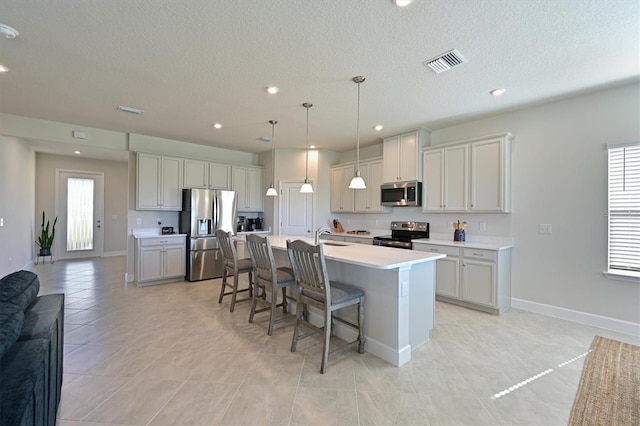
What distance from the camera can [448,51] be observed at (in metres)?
2.47

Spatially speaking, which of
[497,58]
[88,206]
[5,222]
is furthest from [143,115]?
[88,206]

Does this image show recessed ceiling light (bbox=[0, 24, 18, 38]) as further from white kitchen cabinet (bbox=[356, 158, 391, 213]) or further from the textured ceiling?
white kitchen cabinet (bbox=[356, 158, 391, 213])

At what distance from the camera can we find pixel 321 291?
2.44m

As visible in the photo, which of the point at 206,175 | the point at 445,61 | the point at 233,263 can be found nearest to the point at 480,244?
the point at 445,61

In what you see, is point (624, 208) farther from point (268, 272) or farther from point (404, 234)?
point (268, 272)

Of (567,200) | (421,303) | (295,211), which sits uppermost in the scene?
(567,200)

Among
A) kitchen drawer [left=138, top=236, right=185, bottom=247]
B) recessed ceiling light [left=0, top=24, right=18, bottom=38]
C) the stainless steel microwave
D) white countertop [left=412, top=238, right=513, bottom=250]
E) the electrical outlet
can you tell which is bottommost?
kitchen drawer [left=138, top=236, right=185, bottom=247]

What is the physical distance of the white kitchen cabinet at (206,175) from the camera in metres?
5.51

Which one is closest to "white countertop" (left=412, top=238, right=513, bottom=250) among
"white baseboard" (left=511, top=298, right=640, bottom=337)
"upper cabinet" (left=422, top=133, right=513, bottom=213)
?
"upper cabinet" (left=422, top=133, right=513, bottom=213)

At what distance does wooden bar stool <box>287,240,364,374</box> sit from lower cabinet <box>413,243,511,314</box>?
1960mm

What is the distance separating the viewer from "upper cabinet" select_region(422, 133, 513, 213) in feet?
12.6

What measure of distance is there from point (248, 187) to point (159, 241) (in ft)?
6.83

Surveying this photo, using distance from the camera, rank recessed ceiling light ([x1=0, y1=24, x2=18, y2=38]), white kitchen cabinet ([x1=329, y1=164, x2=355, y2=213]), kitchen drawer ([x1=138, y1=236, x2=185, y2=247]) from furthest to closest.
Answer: white kitchen cabinet ([x1=329, y1=164, x2=355, y2=213]) → kitchen drawer ([x1=138, y1=236, x2=185, y2=247]) → recessed ceiling light ([x1=0, y1=24, x2=18, y2=38])

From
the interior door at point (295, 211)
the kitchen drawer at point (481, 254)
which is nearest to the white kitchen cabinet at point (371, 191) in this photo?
the interior door at point (295, 211)
